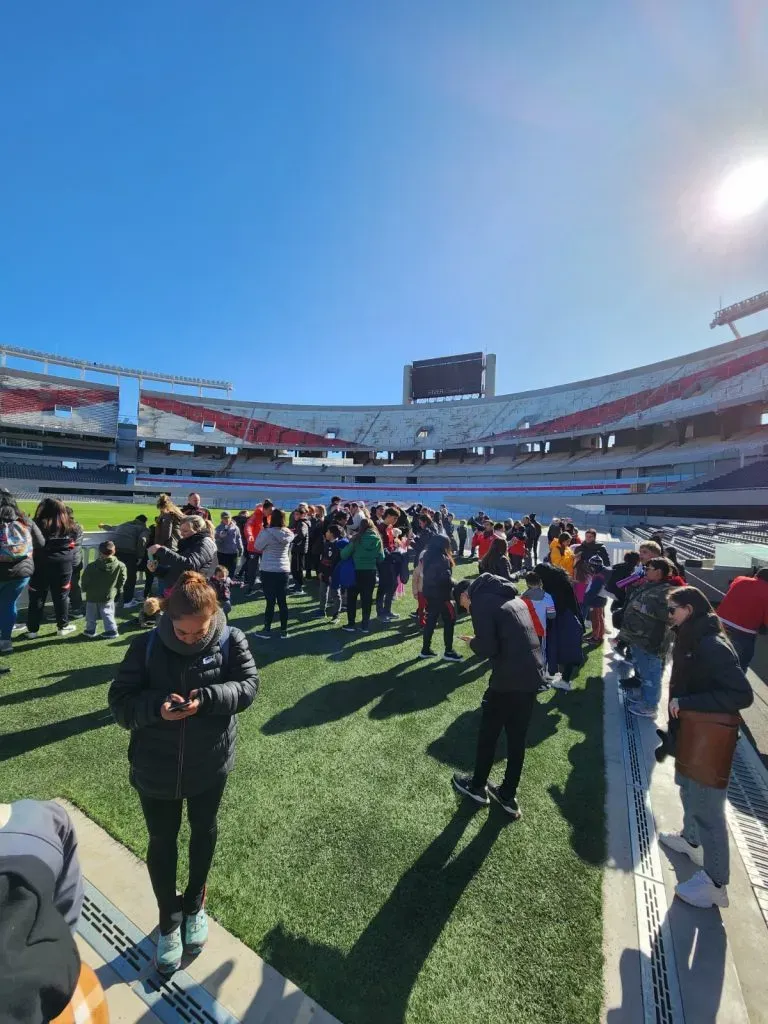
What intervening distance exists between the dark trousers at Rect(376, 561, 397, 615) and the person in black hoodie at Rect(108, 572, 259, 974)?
16.7 feet

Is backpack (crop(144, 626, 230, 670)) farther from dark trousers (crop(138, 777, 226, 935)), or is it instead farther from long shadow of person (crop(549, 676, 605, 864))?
long shadow of person (crop(549, 676, 605, 864))

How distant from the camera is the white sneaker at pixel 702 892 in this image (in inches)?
90.9

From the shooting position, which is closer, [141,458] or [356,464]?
[141,458]

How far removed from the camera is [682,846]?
2.70 metres

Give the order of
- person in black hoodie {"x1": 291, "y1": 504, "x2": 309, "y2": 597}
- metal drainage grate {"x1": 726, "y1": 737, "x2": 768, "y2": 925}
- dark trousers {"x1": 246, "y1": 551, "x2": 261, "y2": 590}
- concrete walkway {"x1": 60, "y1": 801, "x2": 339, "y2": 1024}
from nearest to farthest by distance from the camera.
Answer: concrete walkway {"x1": 60, "y1": 801, "x2": 339, "y2": 1024}, metal drainage grate {"x1": 726, "y1": 737, "x2": 768, "y2": 925}, person in black hoodie {"x1": 291, "y1": 504, "x2": 309, "y2": 597}, dark trousers {"x1": 246, "y1": 551, "x2": 261, "y2": 590}

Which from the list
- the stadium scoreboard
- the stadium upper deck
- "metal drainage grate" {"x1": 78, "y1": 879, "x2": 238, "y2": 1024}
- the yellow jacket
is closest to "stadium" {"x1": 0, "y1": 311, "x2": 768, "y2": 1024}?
"metal drainage grate" {"x1": 78, "y1": 879, "x2": 238, "y2": 1024}

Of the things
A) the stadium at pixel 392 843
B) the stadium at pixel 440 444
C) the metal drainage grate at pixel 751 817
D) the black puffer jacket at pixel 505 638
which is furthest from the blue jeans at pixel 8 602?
the stadium at pixel 440 444

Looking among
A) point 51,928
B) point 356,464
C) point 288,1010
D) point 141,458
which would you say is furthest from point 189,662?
point 141,458

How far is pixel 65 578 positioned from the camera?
5457 millimetres

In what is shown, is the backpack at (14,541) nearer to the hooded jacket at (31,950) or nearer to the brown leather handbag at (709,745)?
the hooded jacket at (31,950)

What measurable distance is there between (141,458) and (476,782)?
52243 millimetres

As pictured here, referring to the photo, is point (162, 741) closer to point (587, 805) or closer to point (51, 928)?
point (51, 928)

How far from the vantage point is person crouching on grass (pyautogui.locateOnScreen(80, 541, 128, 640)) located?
5453 millimetres

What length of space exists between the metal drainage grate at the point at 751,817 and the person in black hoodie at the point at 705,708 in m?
0.33
